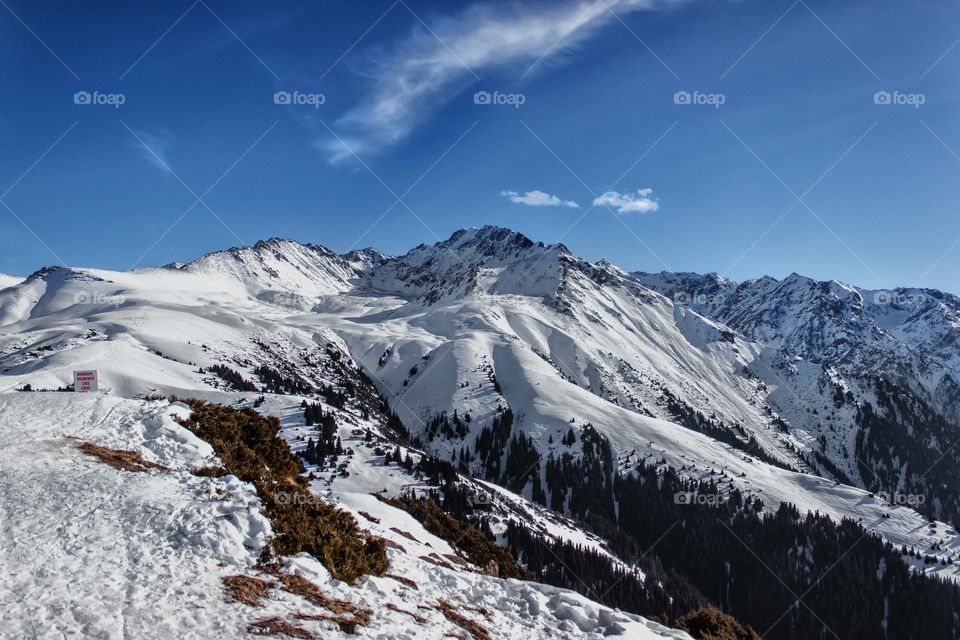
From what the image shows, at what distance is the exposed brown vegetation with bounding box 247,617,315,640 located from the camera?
40.5 feet

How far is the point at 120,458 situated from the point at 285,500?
7356 mm

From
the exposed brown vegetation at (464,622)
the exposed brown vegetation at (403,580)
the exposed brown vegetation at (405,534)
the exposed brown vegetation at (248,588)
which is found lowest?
the exposed brown vegetation at (464,622)

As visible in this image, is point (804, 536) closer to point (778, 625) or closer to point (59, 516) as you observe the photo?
point (778, 625)

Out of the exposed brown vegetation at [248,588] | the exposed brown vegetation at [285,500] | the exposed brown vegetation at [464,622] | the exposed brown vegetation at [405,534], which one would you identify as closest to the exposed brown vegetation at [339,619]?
the exposed brown vegetation at [248,588]

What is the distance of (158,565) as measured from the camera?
14422mm

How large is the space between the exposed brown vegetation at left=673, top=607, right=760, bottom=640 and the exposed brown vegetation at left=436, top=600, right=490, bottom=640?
1060cm

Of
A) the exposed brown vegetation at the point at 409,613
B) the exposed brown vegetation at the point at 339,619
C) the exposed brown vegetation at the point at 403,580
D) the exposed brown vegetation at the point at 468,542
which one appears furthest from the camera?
the exposed brown vegetation at the point at 468,542

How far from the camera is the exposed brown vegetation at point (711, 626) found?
22.1 metres

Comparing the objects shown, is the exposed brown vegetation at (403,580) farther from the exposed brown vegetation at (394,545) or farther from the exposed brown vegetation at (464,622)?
the exposed brown vegetation at (394,545)

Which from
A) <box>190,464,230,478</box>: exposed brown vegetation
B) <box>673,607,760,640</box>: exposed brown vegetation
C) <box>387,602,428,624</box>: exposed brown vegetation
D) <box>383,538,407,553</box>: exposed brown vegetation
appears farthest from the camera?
<box>383,538,407,553</box>: exposed brown vegetation

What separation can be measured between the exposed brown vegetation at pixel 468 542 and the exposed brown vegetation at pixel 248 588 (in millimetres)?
16080

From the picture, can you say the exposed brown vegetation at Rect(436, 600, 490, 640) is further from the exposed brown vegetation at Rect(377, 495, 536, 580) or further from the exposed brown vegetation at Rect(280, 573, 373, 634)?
the exposed brown vegetation at Rect(377, 495, 536, 580)

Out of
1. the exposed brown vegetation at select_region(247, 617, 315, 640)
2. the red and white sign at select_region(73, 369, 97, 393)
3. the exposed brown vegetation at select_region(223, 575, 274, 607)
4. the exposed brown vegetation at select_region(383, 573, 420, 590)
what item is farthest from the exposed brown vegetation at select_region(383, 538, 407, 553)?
the red and white sign at select_region(73, 369, 97, 393)

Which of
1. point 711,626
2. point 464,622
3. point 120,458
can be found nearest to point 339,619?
point 464,622
